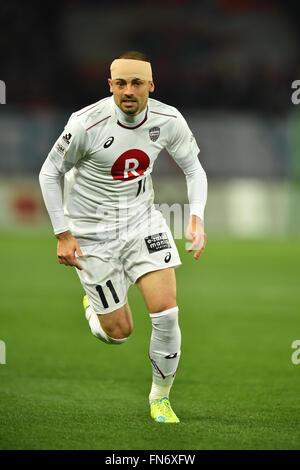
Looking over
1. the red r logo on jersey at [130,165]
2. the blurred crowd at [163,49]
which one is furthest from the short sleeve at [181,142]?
the blurred crowd at [163,49]

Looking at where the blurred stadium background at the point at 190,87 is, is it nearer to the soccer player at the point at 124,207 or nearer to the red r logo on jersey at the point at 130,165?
the soccer player at the point at 124,207

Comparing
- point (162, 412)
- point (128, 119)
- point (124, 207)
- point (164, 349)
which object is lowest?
point (162, 412)

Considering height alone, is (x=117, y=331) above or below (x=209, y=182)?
below

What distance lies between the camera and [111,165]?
5.68 meters

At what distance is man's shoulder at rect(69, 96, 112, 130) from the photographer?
5.49 metres

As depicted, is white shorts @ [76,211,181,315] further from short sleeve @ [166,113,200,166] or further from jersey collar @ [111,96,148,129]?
jersey collar @ [111,96,148,129]

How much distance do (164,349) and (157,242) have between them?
0.70m

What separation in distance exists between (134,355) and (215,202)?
43.9ft

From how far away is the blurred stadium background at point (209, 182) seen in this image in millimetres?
6270

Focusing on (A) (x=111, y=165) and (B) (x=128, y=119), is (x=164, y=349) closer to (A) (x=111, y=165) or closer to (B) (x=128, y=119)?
(A) (x=111, y=165)

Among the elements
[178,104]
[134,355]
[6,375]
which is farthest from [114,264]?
[178,104]

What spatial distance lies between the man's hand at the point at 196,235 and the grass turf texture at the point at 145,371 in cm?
107

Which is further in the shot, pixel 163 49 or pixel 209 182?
pixel 163 49

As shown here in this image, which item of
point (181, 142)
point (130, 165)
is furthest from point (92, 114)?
point (181, 142)
